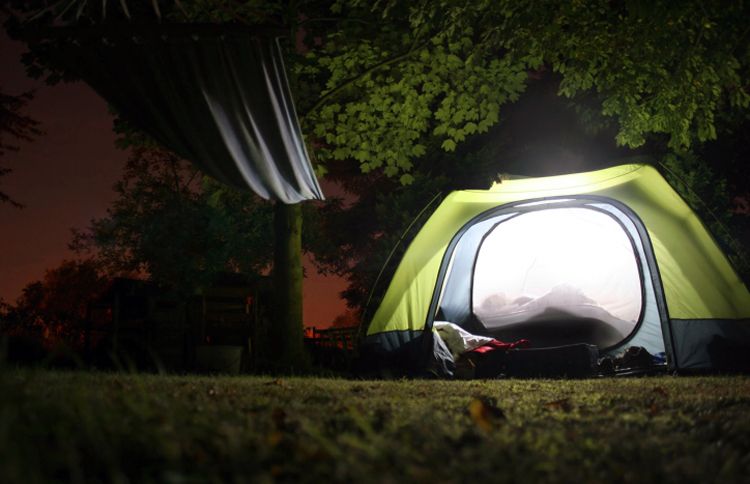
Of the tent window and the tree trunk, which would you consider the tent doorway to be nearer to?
the tent window

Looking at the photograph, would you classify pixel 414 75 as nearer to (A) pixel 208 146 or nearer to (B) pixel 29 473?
(A) pixel 208 146

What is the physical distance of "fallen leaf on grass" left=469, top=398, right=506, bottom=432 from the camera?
209 centimetres

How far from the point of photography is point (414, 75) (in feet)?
25.7

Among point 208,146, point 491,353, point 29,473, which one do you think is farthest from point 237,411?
point 491,353

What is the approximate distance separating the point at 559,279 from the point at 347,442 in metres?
6.99

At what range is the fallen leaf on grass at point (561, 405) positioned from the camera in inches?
110

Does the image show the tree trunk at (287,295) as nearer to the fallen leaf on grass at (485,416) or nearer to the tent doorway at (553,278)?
the tent doorway at (553,278)

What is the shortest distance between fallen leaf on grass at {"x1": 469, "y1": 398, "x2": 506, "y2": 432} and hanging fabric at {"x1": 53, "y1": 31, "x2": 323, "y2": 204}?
2.37 m

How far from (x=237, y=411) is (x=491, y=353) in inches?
181

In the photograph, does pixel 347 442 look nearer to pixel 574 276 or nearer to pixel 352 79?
pixel 352 79

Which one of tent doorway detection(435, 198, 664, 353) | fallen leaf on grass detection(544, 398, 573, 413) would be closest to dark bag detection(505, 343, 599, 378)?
tent doorway detection(435, 198, 664, 353)

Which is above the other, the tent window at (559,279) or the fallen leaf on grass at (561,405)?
the tent window at (559,279)

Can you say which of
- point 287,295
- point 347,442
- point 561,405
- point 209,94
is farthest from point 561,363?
point 347,442

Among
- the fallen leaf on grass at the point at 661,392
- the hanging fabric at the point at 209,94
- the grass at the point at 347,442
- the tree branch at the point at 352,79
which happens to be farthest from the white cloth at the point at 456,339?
the grass at the point at 347,442
